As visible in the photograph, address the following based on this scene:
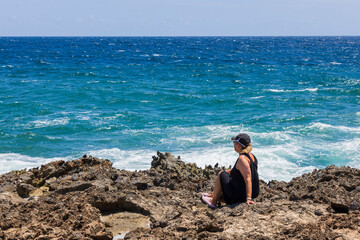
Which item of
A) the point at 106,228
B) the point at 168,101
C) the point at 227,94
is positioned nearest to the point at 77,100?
the point at 168,101

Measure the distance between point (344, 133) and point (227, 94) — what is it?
13454 mm

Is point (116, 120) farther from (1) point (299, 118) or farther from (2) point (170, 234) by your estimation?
(2) point (170, 234)

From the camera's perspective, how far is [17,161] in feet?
48.3

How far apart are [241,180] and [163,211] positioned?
1.35m

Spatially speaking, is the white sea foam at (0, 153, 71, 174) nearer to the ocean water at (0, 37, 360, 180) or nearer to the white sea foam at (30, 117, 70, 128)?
the ocean water at (0, 37, 360, 180)

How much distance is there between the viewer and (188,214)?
5680 millimetres

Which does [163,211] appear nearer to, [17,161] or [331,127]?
[17,161]

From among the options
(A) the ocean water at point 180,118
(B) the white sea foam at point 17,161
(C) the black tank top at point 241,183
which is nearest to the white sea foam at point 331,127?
(A) the ocean water at point 180,118

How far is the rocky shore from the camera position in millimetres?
5148

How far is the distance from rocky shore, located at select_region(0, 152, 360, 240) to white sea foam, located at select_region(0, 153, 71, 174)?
18.9ft

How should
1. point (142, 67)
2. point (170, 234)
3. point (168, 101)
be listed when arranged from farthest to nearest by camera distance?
1. point (142, 67)
2. point (168, 101)
3. point (170, 234)

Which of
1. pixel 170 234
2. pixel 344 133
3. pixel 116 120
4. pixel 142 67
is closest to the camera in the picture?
pixel 170 234

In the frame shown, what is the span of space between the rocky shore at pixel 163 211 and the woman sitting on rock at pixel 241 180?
272 millimetres

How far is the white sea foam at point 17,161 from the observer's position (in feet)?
45.5
